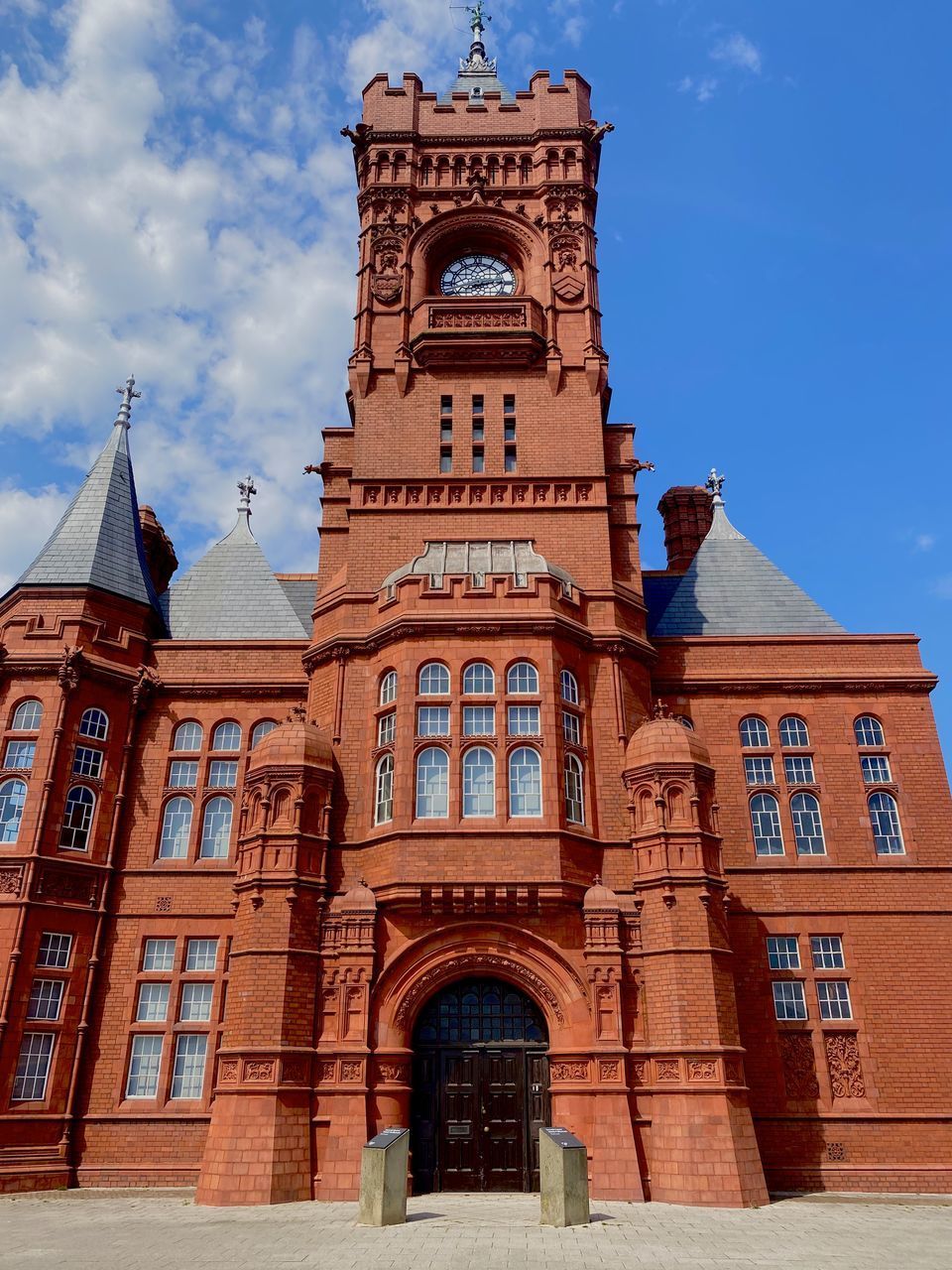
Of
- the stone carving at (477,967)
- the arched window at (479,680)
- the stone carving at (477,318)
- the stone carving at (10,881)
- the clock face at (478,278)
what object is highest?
the clock face at (478,278)

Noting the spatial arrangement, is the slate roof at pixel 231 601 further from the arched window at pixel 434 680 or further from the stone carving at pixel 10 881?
the stone carving at pixel 10 881

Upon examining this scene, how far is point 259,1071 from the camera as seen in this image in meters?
19.4

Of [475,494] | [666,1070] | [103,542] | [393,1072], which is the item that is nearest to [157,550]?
[103,542]

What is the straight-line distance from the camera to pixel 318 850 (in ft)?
71.1

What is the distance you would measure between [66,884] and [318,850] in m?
7.04

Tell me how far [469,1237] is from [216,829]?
1380 cm

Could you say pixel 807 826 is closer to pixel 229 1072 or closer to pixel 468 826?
pixel 468 826

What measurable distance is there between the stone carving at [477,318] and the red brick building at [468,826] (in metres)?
0.12

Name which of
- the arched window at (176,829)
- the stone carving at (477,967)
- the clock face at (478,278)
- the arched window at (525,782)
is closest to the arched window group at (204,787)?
the arched window at (176,829)

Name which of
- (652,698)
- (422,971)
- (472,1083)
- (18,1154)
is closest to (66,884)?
(18,1154)

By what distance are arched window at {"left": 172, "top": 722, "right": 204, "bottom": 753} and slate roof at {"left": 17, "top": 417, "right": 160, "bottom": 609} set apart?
3921mm

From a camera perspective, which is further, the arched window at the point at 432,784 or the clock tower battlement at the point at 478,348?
the clock tower battlement at the point at 478,348

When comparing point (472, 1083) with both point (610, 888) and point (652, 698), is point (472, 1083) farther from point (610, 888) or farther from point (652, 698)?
point (652, 698)

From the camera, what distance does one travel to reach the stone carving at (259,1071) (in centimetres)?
1930
